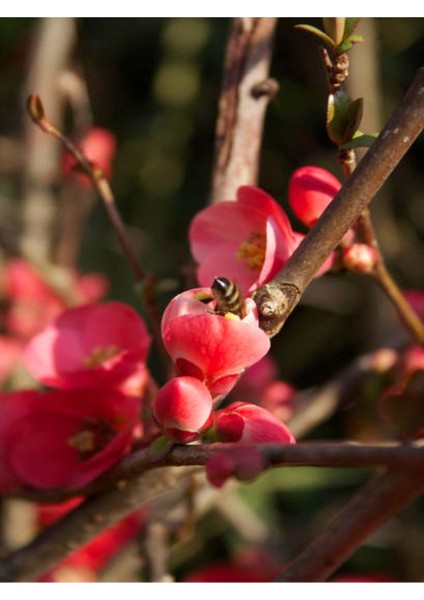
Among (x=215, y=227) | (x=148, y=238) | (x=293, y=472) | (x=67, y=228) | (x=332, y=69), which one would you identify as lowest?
(x=293, y=472)

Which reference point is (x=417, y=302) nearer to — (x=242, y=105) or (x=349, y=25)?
(x=242, y=105)

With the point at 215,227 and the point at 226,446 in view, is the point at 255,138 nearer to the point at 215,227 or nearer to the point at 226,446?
the point at 215,227

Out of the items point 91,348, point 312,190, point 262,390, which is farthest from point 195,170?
point 312,190

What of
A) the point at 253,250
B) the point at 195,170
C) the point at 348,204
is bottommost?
the point at 195,170

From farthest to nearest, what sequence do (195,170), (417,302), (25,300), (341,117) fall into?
1. (195,170)
2. (25,300)
3. (417,302)
4. (341,117)

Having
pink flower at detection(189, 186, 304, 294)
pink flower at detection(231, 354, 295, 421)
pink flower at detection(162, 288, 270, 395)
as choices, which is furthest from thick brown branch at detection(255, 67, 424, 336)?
pink flower at detection(231, 354, 295, 421)

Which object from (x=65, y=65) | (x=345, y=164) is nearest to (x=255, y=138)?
(x=345, y=164)
